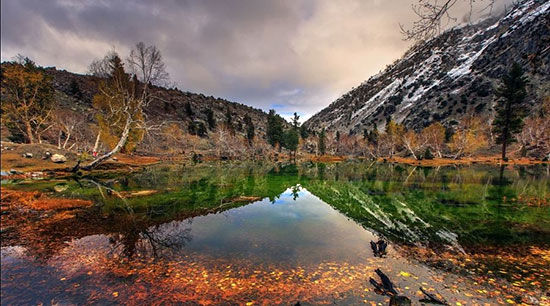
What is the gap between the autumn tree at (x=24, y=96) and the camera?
30141mm

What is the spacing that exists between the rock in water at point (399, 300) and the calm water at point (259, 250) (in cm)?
43

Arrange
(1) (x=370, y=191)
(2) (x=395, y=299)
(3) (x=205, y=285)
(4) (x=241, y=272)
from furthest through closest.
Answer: (1) (x=370, y=191) → (4) (x=241, y=272) → (3) (x=205, y=285) → (2) (x=395, y=299)

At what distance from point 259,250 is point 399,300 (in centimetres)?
474

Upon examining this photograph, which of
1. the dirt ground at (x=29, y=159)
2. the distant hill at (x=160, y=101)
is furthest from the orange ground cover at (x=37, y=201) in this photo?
the distant hill at (x=160, y=101)

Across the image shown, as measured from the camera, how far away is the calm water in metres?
6.25

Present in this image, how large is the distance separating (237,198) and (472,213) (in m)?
14.9

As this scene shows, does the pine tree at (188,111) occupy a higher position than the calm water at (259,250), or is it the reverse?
the pine tree at (188,111)

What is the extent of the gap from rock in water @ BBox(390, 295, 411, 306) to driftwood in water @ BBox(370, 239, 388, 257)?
293 centimetres

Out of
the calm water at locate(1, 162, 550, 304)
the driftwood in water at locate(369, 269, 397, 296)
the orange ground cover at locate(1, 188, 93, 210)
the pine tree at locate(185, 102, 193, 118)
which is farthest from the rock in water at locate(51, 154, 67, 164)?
the pine tree at locate(185, 102, 193, 118)

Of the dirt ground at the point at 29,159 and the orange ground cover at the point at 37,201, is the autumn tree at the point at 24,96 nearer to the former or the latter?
the dirt ground at the point at 29,159

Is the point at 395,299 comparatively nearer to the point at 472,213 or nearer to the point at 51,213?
the point at 472,213

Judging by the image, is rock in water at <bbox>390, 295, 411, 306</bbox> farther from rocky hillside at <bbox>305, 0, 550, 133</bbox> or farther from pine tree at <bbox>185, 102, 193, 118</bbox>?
pine tree at <bbox>185, 102, 193, 118</bbox>

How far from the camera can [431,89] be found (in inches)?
5492

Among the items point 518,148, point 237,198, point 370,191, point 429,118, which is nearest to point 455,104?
point 429,118
